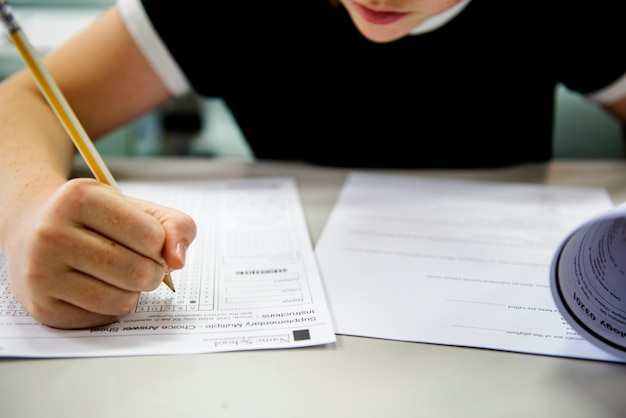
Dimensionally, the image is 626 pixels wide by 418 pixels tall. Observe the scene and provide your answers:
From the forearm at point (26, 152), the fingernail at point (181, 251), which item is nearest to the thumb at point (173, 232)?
the fingernail at point (181, 251)

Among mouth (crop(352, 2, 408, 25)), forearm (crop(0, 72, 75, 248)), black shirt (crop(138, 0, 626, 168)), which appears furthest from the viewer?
black shirt (crop(138, 0, 626, 168))

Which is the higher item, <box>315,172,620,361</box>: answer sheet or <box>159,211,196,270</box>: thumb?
<box>159,211,196,270</box>: thumb

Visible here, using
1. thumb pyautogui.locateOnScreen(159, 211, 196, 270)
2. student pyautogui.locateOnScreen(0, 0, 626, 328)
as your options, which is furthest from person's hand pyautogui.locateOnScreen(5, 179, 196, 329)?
student pyautogui.locateOnScreen(0, 0, 626, 328)

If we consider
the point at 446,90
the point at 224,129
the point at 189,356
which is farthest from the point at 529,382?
the point at 224,129

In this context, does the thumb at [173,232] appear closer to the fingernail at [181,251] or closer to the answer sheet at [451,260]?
the fingernail at [181,251]

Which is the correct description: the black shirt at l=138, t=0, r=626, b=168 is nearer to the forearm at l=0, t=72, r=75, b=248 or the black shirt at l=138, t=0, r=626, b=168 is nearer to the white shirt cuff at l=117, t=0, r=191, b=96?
the white shirt cuff at l=117, t=0, r=191, b=96

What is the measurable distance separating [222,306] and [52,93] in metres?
0.22

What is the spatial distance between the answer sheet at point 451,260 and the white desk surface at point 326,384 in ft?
0.07

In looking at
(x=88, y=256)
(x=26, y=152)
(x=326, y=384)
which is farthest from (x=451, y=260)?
(x=26, y=152)

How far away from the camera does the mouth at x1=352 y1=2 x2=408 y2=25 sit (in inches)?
26.5

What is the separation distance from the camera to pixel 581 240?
0.46 meters

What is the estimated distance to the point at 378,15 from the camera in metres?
0.67

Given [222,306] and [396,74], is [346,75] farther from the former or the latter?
[222,306]

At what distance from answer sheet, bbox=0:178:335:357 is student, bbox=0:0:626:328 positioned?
17 centimetres
